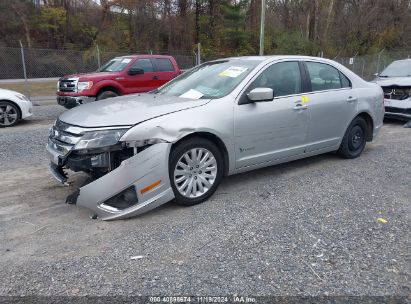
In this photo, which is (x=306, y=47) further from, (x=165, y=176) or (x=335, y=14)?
(x=165, y=176)

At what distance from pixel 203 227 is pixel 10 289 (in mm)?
1682

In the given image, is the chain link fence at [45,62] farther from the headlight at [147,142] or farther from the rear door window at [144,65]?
the headlight at [147,142]

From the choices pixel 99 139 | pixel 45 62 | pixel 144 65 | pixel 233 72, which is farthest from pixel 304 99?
pixel 45 62

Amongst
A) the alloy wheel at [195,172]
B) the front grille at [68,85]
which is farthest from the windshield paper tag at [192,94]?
the front grille at [68,85]

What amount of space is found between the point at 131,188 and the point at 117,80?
7016mm

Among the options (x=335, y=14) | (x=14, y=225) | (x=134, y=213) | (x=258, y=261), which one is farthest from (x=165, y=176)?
(x=335, y=14)

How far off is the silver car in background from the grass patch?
12.9m

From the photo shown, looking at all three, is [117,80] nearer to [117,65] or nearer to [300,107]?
[117,65]

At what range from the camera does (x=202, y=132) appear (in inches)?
151

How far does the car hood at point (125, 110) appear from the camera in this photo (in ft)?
11.7

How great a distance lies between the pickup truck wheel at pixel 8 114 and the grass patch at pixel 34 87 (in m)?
7.41

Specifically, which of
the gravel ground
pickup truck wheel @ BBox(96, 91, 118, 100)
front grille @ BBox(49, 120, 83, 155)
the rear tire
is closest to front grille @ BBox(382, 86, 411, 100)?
the rear tire

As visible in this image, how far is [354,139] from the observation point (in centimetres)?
571

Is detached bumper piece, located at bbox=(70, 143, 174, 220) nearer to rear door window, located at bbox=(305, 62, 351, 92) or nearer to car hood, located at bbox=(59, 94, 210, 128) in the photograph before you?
car hood, located at bbox=(59, 94, 210, 128)
